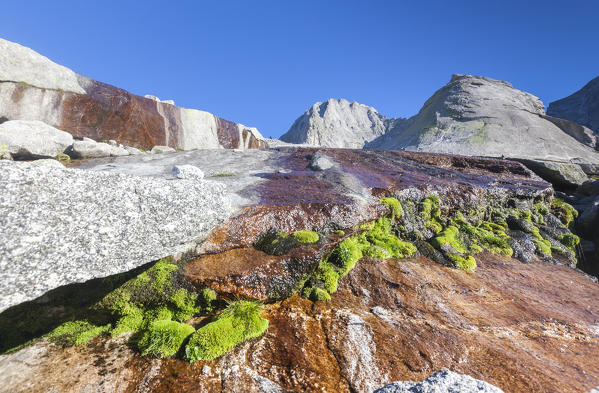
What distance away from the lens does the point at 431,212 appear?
8.70 meters

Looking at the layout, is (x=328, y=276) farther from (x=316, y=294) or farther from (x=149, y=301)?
(x=149, y=301)

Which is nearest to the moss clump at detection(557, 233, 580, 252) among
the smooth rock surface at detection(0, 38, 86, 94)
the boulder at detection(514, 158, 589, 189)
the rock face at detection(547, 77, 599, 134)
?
the boulder at detection(514, 158, 589, 189)

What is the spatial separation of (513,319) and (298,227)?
4.99 meters

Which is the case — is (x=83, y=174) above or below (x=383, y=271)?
above

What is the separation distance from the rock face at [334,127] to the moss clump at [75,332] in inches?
5510

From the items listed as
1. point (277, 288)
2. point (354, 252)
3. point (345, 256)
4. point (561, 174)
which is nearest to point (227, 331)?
point (277, 288)

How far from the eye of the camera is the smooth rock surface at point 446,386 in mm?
2674

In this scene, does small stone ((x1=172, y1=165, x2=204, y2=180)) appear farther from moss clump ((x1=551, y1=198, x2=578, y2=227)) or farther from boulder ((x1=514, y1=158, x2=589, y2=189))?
boulder ((x1=514, y1=158, x2=589, y2=189))

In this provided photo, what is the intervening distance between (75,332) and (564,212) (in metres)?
19.0

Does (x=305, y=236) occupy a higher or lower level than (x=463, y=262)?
higher

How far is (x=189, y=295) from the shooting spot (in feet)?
14.3

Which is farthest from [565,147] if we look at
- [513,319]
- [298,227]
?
[298,227]

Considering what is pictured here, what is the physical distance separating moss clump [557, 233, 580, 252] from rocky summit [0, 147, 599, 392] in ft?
13.5

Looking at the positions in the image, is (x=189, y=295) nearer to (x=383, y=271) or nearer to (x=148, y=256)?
(x=148, y=256)
